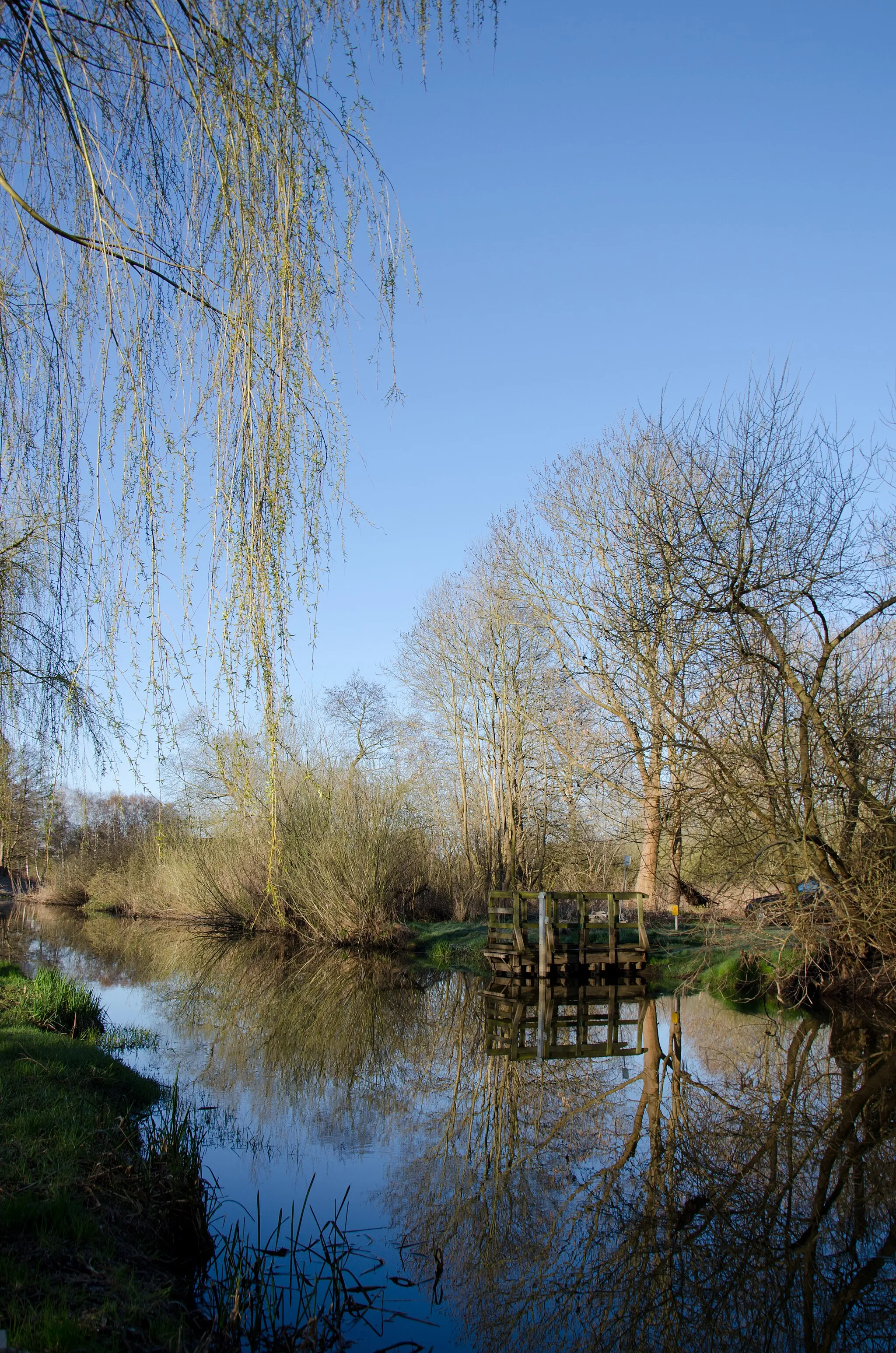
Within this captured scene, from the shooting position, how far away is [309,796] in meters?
18.4

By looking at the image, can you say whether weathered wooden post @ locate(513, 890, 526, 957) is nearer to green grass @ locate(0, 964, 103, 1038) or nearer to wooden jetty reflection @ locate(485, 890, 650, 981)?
wooden jetty reflection @ locate(485, 890, 650, 981)

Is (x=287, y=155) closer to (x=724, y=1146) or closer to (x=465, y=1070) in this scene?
(x=724, y=1146)

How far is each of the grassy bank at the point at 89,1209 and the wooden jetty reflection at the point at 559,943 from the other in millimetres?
7846

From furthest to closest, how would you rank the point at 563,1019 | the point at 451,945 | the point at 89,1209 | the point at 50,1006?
the point at 451,945 < the point at 563,1019 < the point at 50,1006 < the point at 89,1209

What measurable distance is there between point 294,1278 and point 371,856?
13699mm

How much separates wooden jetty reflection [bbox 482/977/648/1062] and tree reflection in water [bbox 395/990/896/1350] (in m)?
1.04

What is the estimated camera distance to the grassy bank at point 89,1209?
2867 mm

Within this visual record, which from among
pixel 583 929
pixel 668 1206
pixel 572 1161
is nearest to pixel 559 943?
pixel 583 929

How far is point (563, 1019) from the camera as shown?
1109 centimetres

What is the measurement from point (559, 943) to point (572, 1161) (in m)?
8.69

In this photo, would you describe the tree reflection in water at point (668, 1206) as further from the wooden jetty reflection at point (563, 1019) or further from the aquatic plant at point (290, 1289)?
the wooden jetty reflection at point (563, 1019)

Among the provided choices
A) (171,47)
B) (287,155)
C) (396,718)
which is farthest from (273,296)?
(396,718)

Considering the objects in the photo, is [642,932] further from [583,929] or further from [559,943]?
[559,943]

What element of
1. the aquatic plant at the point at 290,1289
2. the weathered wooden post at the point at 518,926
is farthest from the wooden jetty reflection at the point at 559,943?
the aquatic plant at the point at 290,1289
